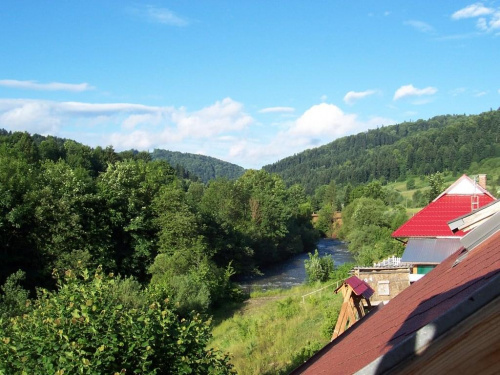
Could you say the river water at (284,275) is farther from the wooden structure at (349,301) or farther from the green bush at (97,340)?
the green bush at (97,340)

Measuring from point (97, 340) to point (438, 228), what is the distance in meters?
15.5

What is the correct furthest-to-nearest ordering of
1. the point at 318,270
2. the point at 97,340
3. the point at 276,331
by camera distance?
the point at 318,270
the point at 276,331
the point at 97,340

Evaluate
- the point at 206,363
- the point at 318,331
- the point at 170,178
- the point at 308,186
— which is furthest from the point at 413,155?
the point at 206,363

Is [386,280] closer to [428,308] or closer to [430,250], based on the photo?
[430,250]

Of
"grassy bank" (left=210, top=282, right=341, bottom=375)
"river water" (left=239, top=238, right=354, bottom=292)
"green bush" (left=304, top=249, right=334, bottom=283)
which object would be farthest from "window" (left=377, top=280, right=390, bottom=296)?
"river water" (left=239, top=238, right=354, bottom=292)

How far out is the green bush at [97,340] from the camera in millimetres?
5984

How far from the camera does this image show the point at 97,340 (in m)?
6.26

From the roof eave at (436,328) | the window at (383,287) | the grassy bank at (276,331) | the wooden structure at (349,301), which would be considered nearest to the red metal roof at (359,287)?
the wooden structure at (349,301)

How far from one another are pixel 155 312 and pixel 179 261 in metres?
26.9

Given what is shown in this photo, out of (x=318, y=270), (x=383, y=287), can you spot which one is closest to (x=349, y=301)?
(x=383, y=287)

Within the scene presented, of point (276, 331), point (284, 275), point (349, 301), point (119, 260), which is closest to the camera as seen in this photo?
point (349, 301)

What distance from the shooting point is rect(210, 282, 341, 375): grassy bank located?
48.3 feet

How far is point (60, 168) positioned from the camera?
38031 millimetres

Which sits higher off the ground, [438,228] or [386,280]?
[438,228]
